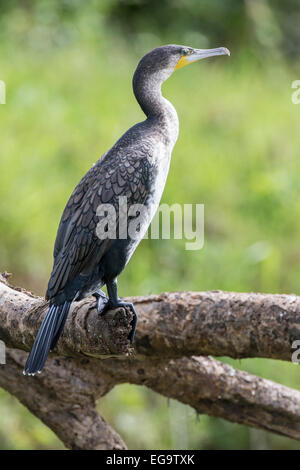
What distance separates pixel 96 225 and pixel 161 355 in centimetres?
62

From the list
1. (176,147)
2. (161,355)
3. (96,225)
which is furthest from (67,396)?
(176,147)

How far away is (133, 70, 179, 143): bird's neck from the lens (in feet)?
7.27

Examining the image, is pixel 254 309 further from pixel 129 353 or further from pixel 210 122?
pixel 210 122

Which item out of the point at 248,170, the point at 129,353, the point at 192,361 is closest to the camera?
the point at 129,353

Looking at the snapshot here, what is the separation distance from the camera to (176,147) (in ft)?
17.2

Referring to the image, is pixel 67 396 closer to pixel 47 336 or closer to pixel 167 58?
pixel 47 336

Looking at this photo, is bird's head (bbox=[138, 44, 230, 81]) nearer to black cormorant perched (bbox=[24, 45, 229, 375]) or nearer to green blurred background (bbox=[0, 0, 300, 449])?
black cormorant perched (bbox=[24, 45, 229, 375])

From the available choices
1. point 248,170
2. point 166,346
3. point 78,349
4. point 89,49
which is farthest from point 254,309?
point 89,49

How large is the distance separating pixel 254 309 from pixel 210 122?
3.54 m

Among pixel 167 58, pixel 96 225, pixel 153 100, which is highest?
pixel 167 58

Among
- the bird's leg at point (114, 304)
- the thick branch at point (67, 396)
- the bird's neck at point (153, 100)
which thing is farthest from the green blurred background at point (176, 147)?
the bird's neck at point (153, 100)

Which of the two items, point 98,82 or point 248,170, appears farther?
point 98,82

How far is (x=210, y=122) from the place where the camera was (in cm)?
557

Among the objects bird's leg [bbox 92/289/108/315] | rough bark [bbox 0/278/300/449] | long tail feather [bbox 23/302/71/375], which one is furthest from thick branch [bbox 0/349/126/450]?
long tail feather [bbox 23/302/71/375]
